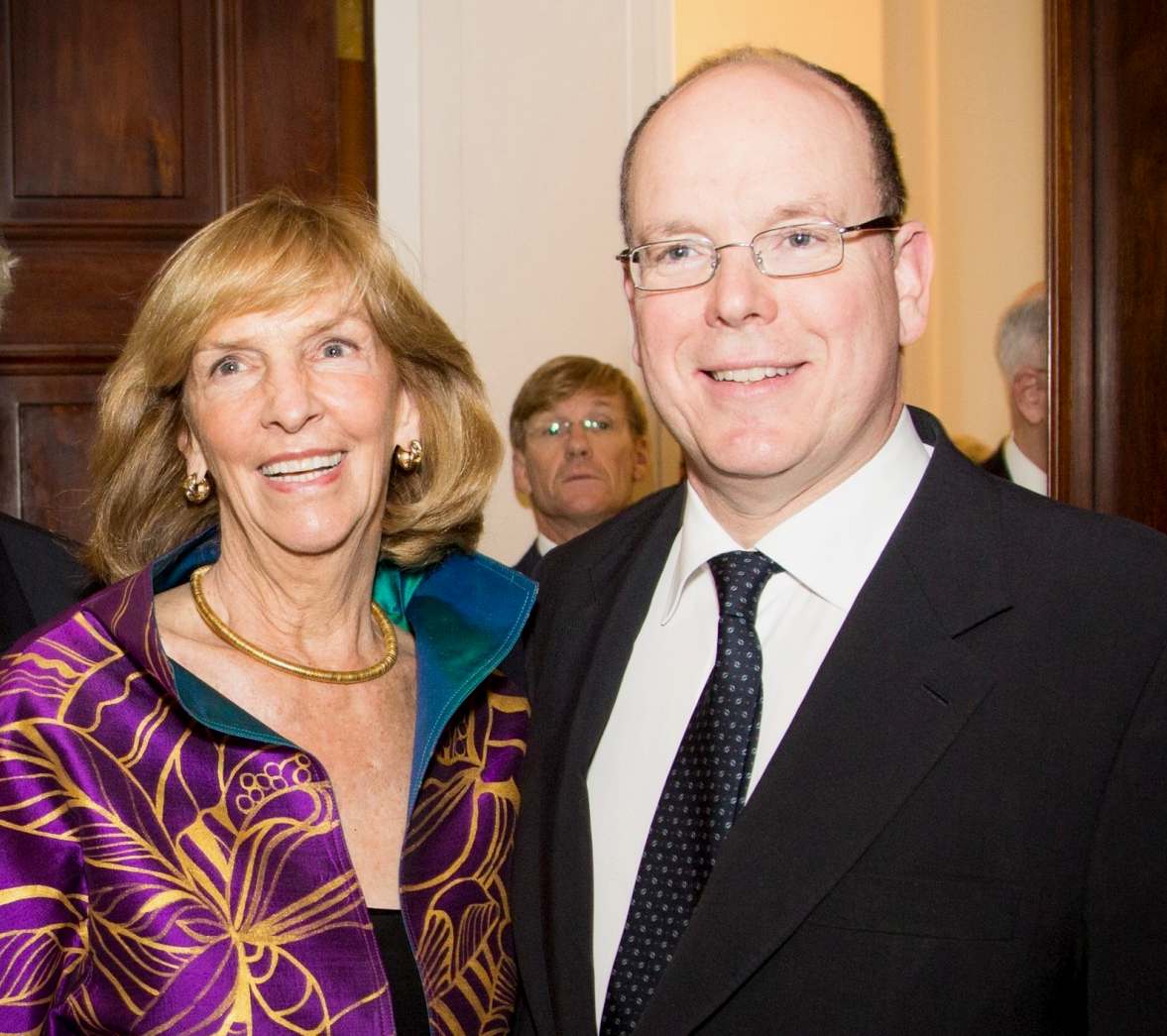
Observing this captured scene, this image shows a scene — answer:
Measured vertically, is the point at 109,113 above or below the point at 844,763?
above

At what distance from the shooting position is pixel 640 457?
13.4 feet

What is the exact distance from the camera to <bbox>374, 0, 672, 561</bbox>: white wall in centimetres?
380

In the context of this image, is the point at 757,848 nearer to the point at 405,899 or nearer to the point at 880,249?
the point at 405,899

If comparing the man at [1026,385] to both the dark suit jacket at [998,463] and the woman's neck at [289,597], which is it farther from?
the woman's neck at [289,597]

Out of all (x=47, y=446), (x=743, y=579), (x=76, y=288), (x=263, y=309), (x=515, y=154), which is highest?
(x=515, y=154)

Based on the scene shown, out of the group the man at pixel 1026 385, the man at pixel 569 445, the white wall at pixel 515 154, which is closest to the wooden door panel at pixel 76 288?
the white wall at pixel 515 154

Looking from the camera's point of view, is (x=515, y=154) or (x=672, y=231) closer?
(x=672, y=231)

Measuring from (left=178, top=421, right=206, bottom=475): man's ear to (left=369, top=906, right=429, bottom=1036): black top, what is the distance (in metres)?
0.64

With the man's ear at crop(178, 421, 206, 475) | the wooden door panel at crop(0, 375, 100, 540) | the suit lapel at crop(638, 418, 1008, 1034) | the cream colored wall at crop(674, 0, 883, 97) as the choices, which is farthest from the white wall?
the suit lapel at crop(638, 418, 1008, 1034)

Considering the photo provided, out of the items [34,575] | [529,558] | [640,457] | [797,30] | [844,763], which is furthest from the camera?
[797,30]

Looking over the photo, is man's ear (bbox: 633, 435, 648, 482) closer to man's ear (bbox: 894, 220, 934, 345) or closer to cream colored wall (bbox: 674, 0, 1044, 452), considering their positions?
A: cream colored wall (bbox: 674, 0, 1044, 452)

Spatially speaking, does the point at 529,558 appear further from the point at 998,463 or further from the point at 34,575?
the point at 34,575

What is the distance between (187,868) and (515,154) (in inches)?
100

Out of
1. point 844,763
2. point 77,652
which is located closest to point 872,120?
point 844,763
